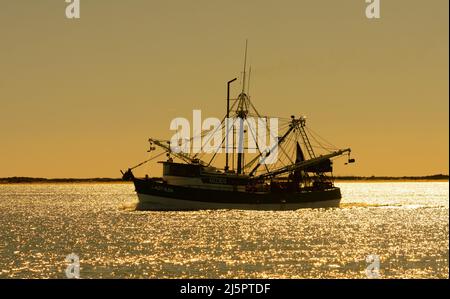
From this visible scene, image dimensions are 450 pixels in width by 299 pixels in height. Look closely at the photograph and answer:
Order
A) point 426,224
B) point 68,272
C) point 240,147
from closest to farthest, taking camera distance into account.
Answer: point 68,272
point 426,224
point 240,147

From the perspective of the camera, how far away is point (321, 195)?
394ft

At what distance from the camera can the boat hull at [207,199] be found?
10494 centimetres

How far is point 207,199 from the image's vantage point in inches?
4213

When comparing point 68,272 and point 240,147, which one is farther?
point 240,147

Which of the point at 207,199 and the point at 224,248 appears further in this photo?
the point at 207,199

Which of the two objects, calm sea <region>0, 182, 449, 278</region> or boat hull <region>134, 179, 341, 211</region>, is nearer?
calm sea <region>0, 182, 449, 278</region>

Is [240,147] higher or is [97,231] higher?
[240,147]

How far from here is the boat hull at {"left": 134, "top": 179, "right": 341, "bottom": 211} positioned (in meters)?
105

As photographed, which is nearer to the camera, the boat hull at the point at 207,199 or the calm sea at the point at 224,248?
the calm sea at the point at 224,248

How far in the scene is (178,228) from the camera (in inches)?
2945
